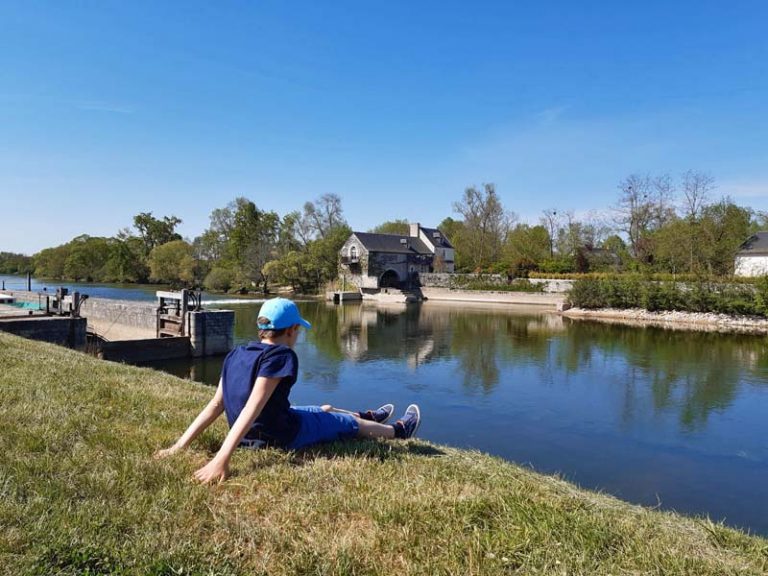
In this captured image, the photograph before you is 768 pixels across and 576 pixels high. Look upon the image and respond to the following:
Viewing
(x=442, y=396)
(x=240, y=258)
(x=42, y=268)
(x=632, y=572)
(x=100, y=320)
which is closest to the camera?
(x=632, y=572)

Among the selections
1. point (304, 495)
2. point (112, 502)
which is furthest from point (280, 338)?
point (112, 502)

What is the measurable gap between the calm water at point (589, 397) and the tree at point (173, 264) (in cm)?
4271

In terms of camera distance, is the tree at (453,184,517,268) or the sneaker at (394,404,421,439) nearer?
the sneaker at (394,404,421,439)

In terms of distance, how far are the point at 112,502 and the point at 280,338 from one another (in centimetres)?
138

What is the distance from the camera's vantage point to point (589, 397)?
44.7ft

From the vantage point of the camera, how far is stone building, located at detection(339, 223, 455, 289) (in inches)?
2176

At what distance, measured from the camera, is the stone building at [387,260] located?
55281mm

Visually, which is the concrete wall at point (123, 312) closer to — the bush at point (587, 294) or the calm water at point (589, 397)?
the calm water at point (589, 397)

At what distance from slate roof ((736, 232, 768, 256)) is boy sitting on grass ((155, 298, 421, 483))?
155 feet

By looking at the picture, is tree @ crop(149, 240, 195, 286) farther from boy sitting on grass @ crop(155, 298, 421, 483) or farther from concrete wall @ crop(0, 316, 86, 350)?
boy sitting on grass @ crop(155, 298, 421, 483)

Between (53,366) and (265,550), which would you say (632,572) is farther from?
(53,366)

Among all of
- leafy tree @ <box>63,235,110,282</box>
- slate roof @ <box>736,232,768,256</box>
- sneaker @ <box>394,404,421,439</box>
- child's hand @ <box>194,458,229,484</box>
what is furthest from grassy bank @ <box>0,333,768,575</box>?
leafy tree @ <box>63,235,110,282</box>

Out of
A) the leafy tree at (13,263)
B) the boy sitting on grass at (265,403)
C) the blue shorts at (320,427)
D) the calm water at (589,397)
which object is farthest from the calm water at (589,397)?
the leafy tree at (13,263)

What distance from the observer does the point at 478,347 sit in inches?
861
